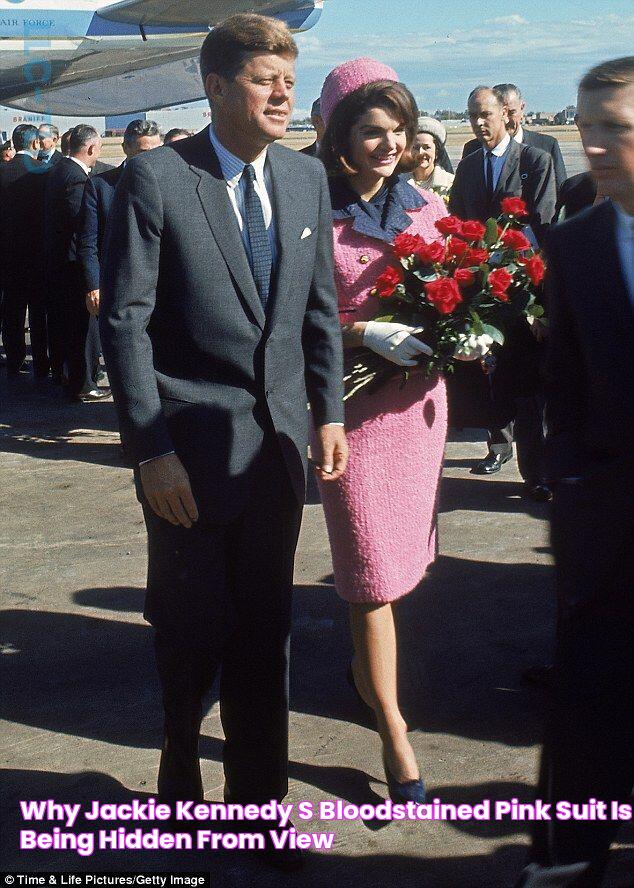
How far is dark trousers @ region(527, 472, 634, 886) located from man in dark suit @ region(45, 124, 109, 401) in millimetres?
6959

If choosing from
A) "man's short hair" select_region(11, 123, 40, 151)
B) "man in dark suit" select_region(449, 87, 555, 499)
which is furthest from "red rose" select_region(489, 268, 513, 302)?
"man's short hair" select_region(11, 123, 40, 151)

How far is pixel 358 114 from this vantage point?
3.25m

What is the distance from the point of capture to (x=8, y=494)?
22.1 ft

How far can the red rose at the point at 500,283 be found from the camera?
3.42 metres

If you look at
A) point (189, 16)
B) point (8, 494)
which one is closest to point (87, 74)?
point (189, 16)

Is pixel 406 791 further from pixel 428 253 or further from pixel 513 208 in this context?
pixel 513 208

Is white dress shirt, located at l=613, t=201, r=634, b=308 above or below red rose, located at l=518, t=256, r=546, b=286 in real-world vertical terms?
above

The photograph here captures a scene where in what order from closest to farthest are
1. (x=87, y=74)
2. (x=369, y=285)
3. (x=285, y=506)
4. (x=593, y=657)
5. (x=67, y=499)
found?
(x=593, y=657) < (x=285, y=506) < (x=369, y=285) < (x=67, y=499) < (x=87, y=74)

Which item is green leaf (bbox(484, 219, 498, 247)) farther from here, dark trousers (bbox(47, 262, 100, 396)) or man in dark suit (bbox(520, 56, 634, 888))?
dark trousers (bbox(47, 262, 100, 396))

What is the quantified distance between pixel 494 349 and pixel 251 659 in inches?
53.5

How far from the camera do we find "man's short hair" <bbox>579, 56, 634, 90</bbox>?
2.15 metres

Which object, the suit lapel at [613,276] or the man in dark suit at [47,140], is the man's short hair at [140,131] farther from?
the suit lapel at [613,276]

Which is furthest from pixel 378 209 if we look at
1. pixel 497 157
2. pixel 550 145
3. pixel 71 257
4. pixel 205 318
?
pixel 71 257

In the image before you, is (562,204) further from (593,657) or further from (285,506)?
(593,657)
